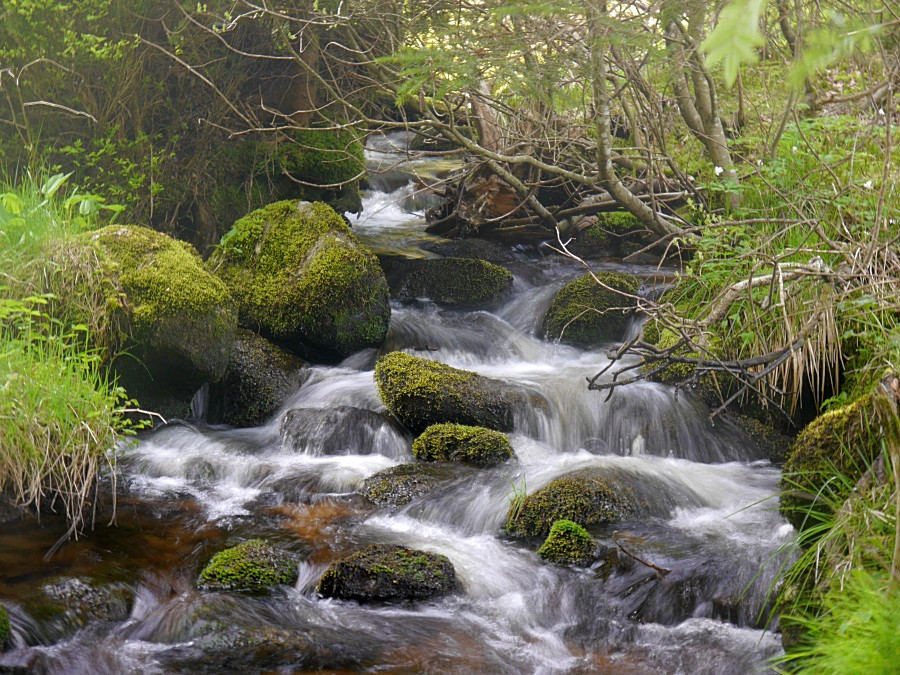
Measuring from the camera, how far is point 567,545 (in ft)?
15.2

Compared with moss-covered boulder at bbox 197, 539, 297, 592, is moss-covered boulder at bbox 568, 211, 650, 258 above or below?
above

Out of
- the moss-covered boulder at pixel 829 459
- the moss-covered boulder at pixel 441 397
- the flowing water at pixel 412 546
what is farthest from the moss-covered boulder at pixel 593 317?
the moss-covered boulder at pixel 829 459

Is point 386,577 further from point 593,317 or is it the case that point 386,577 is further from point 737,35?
point 593,317

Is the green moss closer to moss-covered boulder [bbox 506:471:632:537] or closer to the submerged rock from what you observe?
moss-covered boulder [bbox 506:471:632:537]

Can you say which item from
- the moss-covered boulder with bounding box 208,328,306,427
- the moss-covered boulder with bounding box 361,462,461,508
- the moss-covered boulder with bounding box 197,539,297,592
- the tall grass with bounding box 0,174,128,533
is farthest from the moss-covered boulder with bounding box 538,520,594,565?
the moss-covered boulder with bounding box 208,328,306,427

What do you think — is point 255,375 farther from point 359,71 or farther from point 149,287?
point 359,71

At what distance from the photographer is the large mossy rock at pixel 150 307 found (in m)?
6.18

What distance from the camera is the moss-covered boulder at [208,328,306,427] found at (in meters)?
7.14

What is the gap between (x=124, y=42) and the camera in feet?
26.9

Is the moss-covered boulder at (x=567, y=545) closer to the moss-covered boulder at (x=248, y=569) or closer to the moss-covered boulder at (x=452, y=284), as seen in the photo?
the moss-covered boulder at (x=248, y=569)

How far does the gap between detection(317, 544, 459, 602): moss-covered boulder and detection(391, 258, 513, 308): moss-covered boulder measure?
17.0 ft

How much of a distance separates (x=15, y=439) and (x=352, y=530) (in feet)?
6.16

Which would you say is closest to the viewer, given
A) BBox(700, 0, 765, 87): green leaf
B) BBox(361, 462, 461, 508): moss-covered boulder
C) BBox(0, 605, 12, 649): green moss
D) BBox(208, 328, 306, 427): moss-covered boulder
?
BBox(700, 0, 765, 87): green leaf

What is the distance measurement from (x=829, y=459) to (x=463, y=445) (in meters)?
2.67
